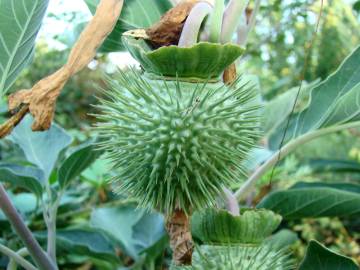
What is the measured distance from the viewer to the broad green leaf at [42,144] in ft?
4.95

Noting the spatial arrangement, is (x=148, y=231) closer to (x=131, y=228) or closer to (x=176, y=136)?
(x=131, y=228)

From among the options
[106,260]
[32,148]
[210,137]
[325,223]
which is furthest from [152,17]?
[325,223]

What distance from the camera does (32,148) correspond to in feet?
5.01

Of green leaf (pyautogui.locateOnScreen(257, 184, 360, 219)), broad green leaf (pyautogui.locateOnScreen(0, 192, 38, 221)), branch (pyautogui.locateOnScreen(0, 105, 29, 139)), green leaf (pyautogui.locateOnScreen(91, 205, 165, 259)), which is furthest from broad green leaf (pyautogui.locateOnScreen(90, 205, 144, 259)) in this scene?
branch (pyautogui.locateOnScreen(0, 105, 29, 139))

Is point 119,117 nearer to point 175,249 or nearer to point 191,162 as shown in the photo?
point 191,162

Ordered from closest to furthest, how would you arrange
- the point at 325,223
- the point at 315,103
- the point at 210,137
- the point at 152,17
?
1. the point at 210,137
2. the point at 152,17
3. the point at 315,103
4. the point at 325,223

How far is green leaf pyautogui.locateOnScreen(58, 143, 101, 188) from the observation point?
1.36 m

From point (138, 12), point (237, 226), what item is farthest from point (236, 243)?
point (138, 12)

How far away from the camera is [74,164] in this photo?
4.53 ft

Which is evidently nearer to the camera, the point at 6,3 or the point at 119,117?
the point at 119,117

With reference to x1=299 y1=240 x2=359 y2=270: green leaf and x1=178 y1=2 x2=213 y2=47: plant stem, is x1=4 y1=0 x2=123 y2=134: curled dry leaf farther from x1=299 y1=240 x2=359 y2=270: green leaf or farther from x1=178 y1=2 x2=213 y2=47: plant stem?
x1=299 y1=240 x2=359 y2=270: green leaf

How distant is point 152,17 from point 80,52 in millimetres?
244

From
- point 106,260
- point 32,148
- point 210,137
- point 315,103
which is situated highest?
point 210,137

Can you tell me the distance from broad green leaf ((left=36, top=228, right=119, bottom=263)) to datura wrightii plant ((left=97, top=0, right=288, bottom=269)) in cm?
53
